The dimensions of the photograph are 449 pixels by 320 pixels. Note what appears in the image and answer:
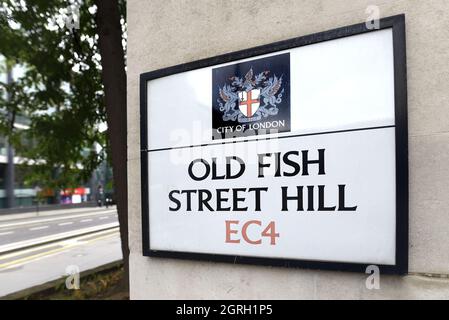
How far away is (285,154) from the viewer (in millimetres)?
2490

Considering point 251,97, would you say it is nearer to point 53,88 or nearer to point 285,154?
point 285,154

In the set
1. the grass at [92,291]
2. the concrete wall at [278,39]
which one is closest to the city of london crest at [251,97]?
the concrete wall at [278,39]

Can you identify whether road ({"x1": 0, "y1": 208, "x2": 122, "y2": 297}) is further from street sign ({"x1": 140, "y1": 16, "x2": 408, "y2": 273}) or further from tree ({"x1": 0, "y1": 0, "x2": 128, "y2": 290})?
street sign ({"x1": 140, "y1": 16, "x2": 408, "y2": 273})

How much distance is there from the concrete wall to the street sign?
0.11 metres

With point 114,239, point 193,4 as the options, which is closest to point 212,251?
point 193,4

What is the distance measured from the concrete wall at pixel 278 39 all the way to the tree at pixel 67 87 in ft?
5.71

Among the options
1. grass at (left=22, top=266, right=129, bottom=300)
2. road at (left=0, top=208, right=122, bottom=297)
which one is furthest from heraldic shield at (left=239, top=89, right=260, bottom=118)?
road at (left=0, top=208, right=122, bottom=297)

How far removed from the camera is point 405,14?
7.33 ft

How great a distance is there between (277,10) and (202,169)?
1.39 metres

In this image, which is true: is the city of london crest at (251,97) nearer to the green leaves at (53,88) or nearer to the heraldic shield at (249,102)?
the heraldic shield at (249,102)

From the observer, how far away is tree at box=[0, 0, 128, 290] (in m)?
4.86

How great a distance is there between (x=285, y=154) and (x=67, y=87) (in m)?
5.33

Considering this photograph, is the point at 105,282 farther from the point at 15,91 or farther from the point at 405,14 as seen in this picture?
the point at 405,14

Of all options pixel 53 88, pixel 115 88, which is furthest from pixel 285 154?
pixel 53 88
